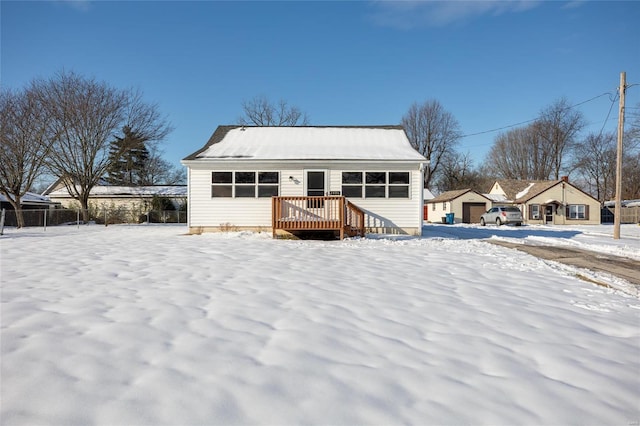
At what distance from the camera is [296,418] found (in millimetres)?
1971

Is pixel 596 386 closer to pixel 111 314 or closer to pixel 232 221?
pixel 111 314

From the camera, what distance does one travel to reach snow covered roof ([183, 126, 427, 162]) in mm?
13039

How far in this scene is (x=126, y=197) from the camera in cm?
2833

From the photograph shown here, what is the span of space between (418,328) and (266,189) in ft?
33.9

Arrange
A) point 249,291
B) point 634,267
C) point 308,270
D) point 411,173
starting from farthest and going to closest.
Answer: point 411,173, point 634,267, point 308,270, point 249,291

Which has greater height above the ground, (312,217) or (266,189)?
(266,189)

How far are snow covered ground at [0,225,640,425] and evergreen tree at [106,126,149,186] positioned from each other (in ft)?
63.2

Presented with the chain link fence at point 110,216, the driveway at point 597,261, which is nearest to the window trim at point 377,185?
the driveway at point 597,261

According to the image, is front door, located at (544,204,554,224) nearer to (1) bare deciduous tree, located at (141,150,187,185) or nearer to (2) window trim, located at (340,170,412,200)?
(2) window trim, located at (340,170,412,200)

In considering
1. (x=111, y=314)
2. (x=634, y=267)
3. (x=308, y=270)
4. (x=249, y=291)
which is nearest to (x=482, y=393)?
(x=249, y=291)

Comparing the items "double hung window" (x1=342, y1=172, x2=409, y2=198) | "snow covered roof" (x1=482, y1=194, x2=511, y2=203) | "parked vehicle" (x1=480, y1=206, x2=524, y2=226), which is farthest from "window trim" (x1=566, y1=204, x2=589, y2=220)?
"double hung window" (x1=342, y1=172, x2=409, y2=198)

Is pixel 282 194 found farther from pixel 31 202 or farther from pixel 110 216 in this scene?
pixel 31 202

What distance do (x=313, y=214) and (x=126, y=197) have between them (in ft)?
75.9

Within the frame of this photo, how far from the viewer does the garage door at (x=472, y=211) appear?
33.0 metres
